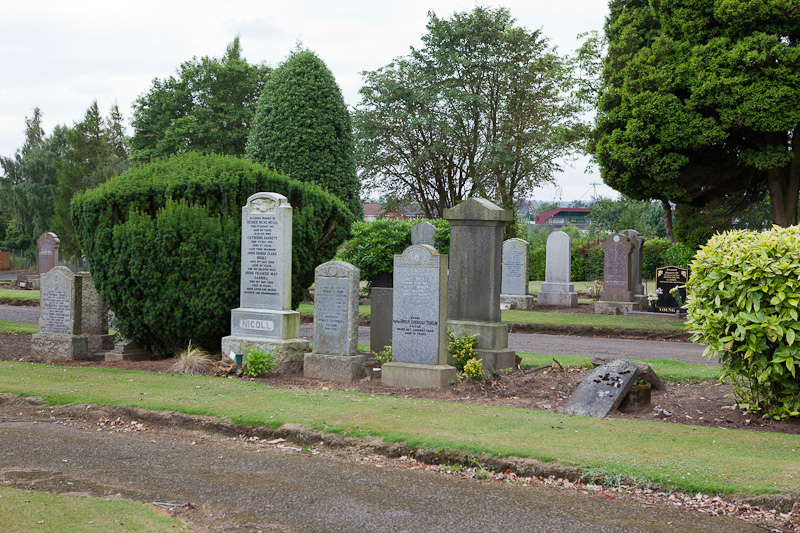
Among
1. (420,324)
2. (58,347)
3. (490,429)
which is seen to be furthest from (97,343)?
(490,429)

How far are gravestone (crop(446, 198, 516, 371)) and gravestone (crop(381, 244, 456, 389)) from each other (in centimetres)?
118

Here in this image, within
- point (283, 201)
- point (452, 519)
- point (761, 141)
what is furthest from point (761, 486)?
point (761, 141)

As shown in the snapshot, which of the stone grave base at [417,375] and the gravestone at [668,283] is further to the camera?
the gravestone at [668,283]

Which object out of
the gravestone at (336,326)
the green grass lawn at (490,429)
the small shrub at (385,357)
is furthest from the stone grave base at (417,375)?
the green grass lawn at (490,429)

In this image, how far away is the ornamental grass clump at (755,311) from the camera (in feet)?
22.3

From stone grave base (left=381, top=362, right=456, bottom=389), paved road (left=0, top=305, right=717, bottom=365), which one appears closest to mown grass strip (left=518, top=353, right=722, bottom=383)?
paved road (left=0, top=305, right=717, bottom=365)

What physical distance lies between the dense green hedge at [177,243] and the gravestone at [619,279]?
1246 centimetres

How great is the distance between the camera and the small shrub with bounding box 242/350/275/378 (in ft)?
33.8

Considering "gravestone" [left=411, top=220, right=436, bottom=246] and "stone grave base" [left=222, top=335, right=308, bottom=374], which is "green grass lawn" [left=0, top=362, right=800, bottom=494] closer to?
"stone grave base" [left=222, top=335, right=308, bottom=374]

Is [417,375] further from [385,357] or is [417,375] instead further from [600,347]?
[600,347]

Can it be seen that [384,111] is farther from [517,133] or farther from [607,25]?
[607,25]

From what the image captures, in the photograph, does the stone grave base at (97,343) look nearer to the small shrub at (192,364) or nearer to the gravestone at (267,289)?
the small shrub at (192,364)

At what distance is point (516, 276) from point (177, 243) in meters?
13.6

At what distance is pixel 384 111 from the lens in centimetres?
3541
